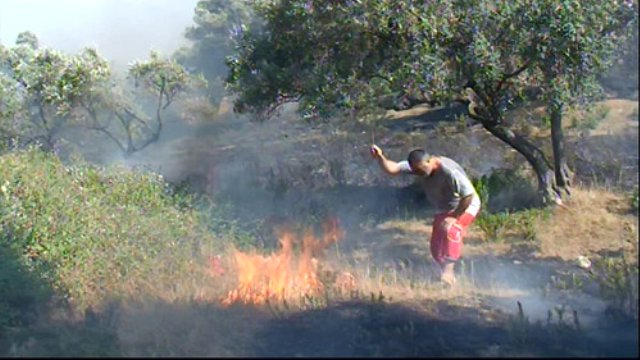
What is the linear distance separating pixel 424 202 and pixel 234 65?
3199 millimetres

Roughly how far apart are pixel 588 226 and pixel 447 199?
6.20 ft

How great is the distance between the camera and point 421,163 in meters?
7.67

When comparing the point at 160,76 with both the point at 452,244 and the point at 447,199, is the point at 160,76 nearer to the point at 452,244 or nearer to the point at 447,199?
the point at 447,199

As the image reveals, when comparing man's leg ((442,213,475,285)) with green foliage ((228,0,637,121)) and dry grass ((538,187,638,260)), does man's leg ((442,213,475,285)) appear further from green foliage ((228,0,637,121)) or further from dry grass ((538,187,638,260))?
green foliage ((228,0,637,121))

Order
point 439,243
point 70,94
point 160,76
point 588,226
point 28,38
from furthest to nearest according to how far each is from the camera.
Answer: point 28,38, point 160,76, point 70,94, point 588,226, point 439,243

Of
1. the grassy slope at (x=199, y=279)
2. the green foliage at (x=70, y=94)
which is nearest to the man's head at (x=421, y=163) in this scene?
the grassy slope at (x=199, y=279)

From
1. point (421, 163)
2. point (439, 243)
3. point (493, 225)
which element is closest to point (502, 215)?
point (493, 225)

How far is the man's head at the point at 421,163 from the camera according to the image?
765cm

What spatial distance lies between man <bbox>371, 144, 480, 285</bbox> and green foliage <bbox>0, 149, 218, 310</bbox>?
2.40 meters

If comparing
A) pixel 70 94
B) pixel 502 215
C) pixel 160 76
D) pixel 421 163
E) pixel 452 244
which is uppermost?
pixel 160 76

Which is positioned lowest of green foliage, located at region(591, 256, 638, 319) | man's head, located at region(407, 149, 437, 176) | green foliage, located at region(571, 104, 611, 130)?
green foliage, located at region(591, 256, 638, 319)

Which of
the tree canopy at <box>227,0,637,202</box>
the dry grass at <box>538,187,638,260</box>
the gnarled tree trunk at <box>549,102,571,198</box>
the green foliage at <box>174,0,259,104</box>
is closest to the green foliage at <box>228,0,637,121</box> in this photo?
the tree canopy at <box>227,0,637,202</box>

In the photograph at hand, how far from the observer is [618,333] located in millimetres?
4844

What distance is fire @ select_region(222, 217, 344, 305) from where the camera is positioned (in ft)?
22.7
